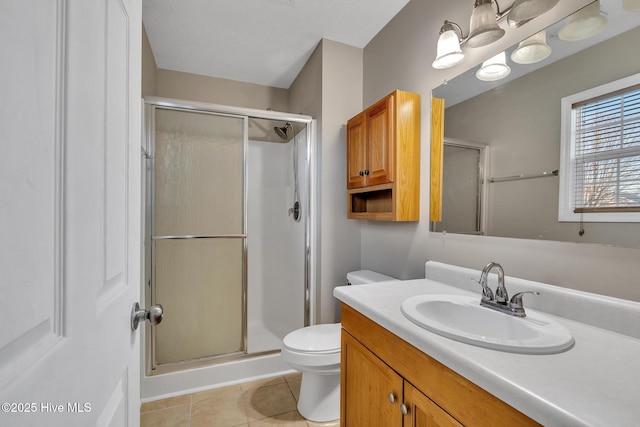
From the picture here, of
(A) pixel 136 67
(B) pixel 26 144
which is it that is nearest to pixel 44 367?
(B) pixel 26 144

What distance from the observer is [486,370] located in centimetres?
62

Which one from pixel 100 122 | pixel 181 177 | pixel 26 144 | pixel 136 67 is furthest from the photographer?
pixel 181 177

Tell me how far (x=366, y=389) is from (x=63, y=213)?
1.09 meters

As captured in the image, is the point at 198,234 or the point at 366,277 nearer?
the point at 366,277

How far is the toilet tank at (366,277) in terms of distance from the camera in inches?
73.6

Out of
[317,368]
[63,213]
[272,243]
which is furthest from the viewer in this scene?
[272,243]

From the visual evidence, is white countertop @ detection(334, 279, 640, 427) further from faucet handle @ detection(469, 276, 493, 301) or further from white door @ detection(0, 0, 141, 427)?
white door @ detection(0, 0, 141, 427)

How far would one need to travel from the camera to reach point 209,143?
6.97 ft

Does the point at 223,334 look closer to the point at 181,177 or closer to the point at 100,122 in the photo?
the point at 181,177

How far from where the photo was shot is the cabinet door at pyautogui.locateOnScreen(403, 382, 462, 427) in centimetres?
72

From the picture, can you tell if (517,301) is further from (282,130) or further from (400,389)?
(282,130)

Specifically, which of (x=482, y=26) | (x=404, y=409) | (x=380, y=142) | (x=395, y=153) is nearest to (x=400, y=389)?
(x=404, y=409)

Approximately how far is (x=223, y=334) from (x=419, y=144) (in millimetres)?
1973

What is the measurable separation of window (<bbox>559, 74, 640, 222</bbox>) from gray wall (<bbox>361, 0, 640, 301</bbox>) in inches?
5.1
